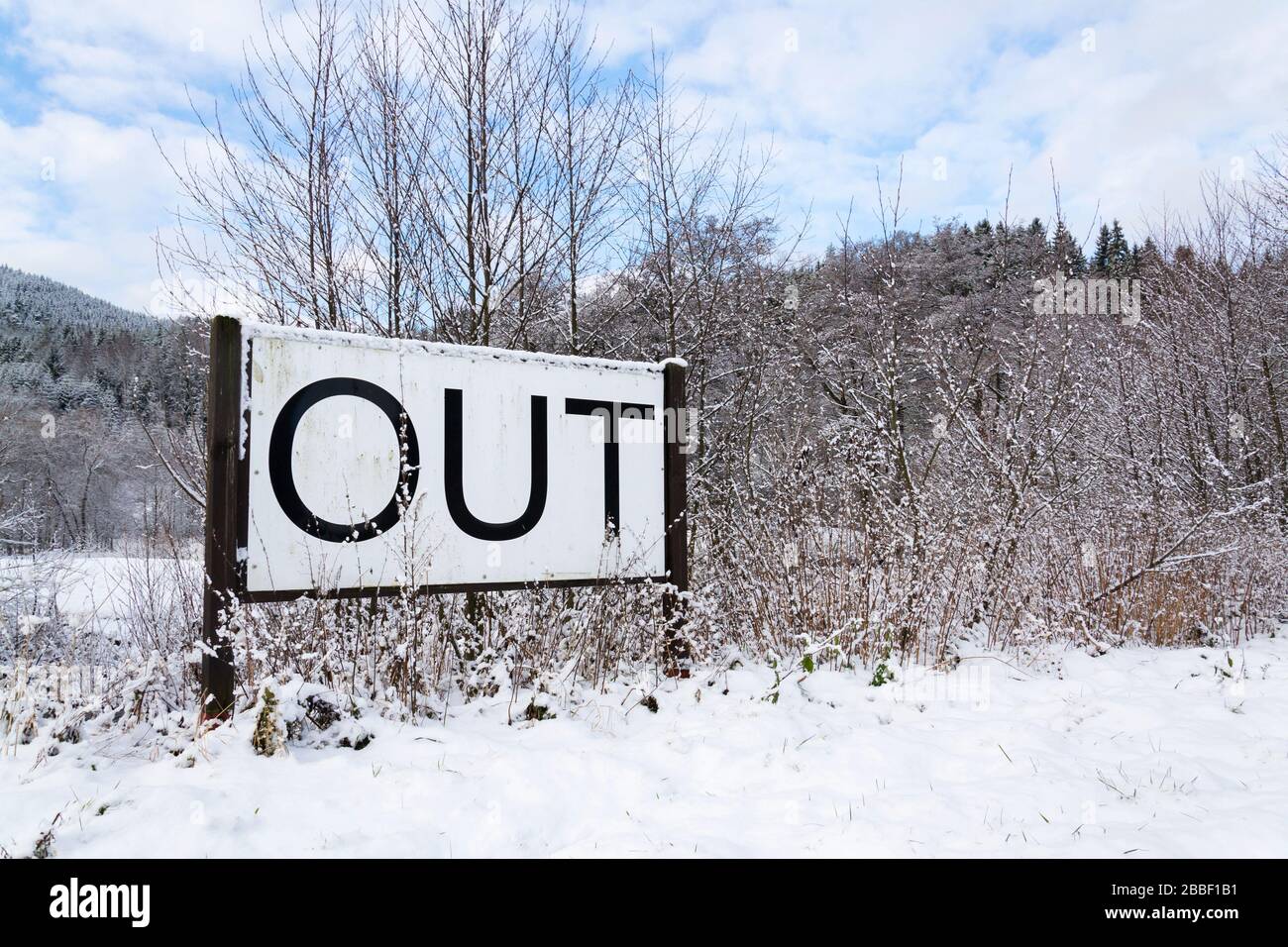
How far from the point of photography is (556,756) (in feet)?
9.01

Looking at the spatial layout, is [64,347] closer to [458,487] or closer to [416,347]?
[416,347]

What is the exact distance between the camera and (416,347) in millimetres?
3520

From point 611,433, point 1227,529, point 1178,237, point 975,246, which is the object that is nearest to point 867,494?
point 611,433

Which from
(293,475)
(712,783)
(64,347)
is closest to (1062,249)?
(712,783)

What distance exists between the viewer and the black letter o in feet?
10.4

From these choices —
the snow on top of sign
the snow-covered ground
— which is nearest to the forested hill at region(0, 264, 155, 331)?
the snow on top of sign

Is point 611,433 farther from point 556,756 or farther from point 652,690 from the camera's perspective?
point 556,756

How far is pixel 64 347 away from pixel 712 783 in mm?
77591
